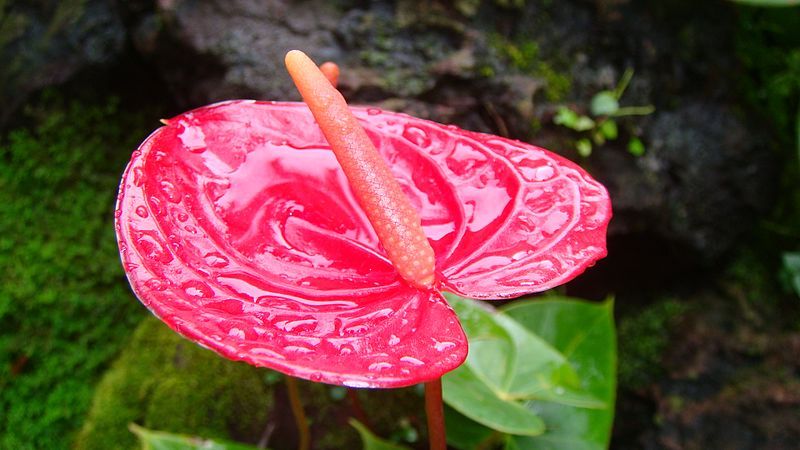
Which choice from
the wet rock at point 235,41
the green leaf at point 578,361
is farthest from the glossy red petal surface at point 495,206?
the wet rock at point 235,41

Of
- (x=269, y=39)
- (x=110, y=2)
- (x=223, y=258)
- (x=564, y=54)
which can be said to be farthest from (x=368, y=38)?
(x=223, y=258)

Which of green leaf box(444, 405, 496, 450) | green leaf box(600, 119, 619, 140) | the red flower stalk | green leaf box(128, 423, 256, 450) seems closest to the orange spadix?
the red flower stalk

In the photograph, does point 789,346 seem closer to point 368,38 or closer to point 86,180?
point 368,38

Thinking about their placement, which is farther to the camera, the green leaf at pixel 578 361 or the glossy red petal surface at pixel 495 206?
the green leaf at pixel 578 361

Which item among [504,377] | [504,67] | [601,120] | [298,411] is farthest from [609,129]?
[298,411]

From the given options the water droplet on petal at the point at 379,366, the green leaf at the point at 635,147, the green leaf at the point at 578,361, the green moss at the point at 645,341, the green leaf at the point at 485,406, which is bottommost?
the green moss at the point at 645,341

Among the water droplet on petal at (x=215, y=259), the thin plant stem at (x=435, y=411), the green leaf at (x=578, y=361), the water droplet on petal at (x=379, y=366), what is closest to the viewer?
the water droplet on petal at (x=379, y=366)

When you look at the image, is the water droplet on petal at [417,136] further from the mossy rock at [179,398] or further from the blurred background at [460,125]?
the mossy rock at [179,398]
